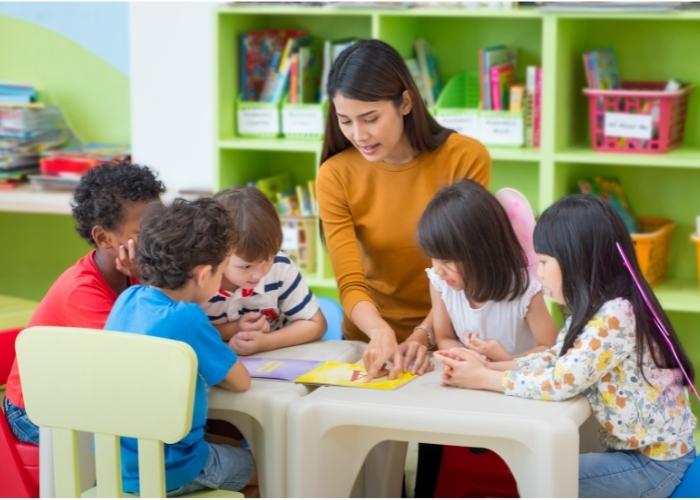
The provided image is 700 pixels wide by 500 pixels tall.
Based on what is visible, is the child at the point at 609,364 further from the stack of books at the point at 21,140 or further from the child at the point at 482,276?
the stack of books at the point at 21,140

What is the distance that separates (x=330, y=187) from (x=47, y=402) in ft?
2.72

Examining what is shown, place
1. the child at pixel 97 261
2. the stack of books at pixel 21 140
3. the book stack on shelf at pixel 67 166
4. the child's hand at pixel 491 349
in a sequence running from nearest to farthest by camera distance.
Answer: the child's hand at pixel 491 349 < the child at pixel 97 261 < the book stack on shelf at pixel 67 166 < the stack of books at pixel 21 140

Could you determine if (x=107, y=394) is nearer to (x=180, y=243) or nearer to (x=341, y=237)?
(x=180, y=243)

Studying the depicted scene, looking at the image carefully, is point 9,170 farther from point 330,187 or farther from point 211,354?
point 211,354

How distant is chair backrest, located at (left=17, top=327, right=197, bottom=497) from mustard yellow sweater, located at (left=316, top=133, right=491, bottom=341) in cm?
66

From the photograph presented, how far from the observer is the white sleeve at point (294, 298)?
238 cm

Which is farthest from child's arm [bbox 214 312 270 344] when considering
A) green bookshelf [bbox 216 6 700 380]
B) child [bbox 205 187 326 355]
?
green bookshelf [bbox 216 6 700 380]

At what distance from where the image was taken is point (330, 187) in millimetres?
2467

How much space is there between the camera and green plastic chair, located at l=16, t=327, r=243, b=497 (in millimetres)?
1779

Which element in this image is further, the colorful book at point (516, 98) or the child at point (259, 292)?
the colorful book at point (516, 98)

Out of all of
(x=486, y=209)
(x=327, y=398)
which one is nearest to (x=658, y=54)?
(x=486, y=209)

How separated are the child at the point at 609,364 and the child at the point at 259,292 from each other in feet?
1.42

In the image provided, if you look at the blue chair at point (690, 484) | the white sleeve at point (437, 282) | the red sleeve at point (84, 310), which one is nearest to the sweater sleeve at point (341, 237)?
the white sleeve at point (437, 282)

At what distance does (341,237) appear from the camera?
2445mm
